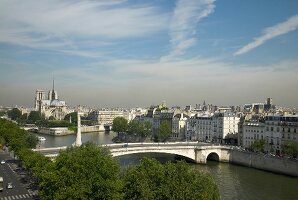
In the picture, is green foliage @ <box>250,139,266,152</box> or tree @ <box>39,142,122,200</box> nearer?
tree @ <box>39,142,122,200</box>

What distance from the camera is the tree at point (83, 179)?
22.9 m

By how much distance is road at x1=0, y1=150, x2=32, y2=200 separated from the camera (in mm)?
29531

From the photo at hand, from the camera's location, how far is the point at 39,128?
115625mm

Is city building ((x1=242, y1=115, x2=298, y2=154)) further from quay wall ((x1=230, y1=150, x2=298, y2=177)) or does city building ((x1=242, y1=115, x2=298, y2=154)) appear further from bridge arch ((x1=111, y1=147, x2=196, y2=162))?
bridge arch ((x1=111, y1=147, x2=196, y2=162))

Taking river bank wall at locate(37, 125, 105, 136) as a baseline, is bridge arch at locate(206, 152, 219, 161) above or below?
below

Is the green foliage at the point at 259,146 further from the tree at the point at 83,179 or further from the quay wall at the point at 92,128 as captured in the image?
the quay wall at the point at 92,128

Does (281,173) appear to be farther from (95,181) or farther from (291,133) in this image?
(95,181)

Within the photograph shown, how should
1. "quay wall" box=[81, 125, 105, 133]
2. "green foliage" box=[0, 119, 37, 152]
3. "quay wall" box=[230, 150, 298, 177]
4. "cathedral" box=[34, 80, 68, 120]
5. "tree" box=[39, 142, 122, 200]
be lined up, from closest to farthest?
"tree" box=[39, 142, 122, 200] < "quay wall" box=[230, 150, 298, 177] < "green foliage" box=[0, 119, 37, 152] < "quay wall" box=[81, 125, 105, 133] < "cathedral" box=[34, 80, 68, 120]

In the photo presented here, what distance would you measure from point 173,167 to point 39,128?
97.0 metres

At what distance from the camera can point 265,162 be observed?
47.7 metres

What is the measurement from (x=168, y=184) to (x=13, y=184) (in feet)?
51.8

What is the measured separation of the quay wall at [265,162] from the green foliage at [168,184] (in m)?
23.3

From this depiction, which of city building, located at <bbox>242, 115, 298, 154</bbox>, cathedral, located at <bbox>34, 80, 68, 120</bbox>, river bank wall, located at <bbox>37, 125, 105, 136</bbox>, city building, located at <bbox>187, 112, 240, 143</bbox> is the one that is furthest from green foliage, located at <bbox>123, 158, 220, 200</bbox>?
cathedral, located at <bbox>34, 80, 68, 120</bbox>

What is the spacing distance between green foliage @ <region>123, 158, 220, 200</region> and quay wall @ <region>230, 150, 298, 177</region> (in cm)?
2330
